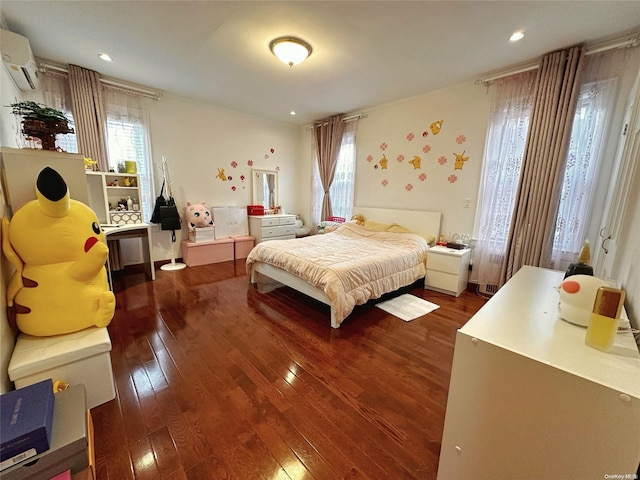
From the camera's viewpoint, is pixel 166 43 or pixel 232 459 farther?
pixel 166 43

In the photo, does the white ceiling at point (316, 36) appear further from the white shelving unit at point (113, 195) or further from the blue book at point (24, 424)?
the blue book at point (24, 424)

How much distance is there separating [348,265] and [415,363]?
1.01 metres

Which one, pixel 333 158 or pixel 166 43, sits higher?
pixel 166 43

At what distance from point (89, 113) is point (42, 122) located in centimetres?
187

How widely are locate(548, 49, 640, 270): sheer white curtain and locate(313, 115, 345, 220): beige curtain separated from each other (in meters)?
3.19

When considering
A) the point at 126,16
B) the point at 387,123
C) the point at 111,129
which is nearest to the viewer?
the point at 126,16

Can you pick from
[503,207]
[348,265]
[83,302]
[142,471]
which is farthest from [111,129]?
[503,207]

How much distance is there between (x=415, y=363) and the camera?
6.26 feet

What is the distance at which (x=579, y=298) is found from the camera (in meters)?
0.95

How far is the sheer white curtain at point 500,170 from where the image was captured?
282 cm

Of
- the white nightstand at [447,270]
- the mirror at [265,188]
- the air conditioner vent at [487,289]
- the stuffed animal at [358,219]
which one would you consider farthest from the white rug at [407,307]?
the mirror at [265,188]

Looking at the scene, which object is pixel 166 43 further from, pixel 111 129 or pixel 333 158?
pixel 333 158

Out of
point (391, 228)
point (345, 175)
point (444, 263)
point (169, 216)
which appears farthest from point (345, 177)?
point (169, 216)

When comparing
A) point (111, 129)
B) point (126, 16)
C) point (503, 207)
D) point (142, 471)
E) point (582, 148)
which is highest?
point (126, 16)
